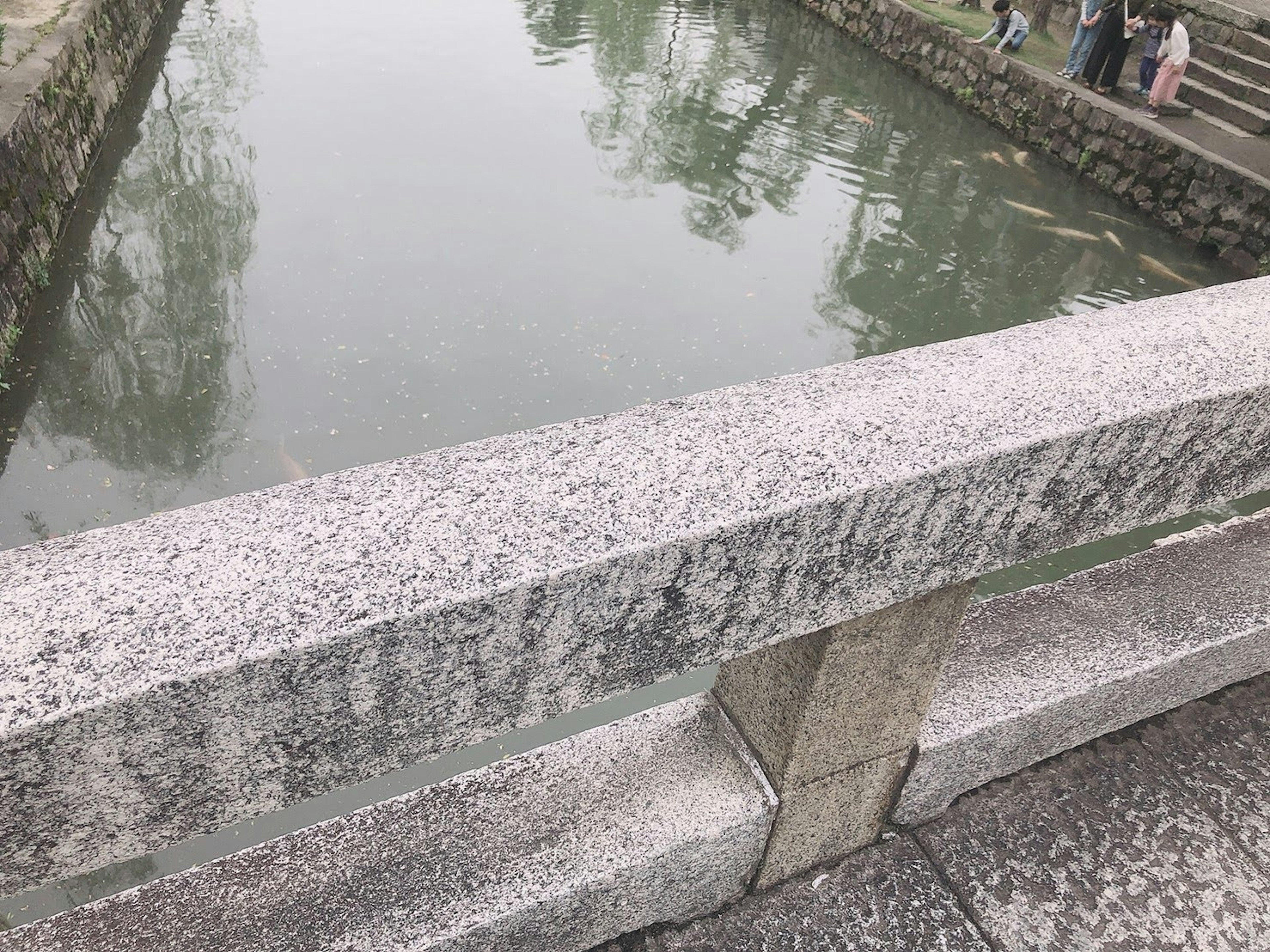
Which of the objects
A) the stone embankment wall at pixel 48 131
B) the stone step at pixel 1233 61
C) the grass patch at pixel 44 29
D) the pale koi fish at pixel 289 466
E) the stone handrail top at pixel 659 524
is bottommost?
the pale koi fish at pixel 289 466

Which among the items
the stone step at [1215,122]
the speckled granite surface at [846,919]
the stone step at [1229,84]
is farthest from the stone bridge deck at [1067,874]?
the stone step at [1229,84]

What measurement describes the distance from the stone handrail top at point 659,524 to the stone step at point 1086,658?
503mm

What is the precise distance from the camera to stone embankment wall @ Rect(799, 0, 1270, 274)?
8.73 metres

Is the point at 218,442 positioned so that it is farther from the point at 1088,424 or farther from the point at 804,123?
the point at 804,123

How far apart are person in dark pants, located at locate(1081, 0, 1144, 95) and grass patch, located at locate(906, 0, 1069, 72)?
54 centimetres

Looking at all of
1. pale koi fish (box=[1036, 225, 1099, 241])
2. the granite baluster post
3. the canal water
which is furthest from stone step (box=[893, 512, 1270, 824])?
pale koi fish (box=[1036, 225, 1099, 241])

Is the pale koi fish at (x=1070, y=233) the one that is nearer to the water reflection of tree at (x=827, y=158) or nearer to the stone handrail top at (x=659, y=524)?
the water reflection of tree at (x=827, y=158)

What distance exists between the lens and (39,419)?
5.80 metres

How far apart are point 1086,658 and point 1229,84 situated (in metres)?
10.5

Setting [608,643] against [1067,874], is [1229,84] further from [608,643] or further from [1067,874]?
[608,643]

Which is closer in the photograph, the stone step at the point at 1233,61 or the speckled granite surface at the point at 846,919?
the speckled granite surface at the point at 846,919

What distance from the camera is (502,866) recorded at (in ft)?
4.59

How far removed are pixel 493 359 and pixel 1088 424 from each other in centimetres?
533

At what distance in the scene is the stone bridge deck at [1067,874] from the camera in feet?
5.63
